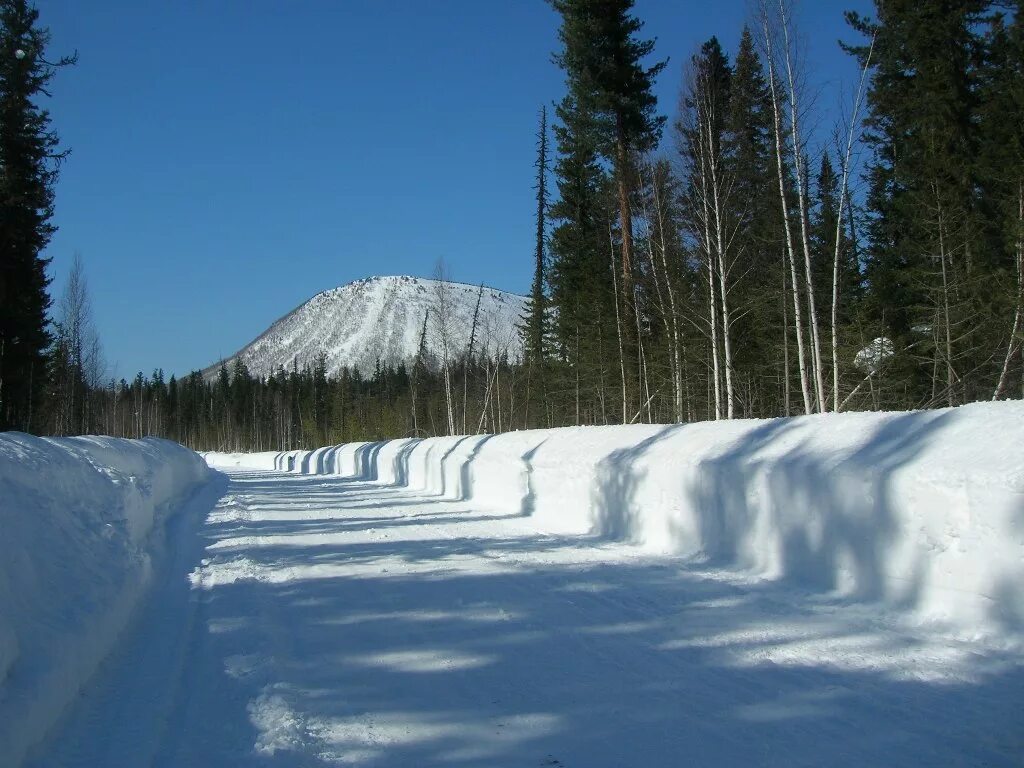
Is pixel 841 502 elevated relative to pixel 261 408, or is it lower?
lower

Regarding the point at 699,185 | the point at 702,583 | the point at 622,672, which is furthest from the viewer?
the point at 699,185

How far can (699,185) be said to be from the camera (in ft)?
57.4

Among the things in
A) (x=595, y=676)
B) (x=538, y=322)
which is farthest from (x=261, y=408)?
(x=595, y=676)

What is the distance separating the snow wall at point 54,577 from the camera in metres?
3.63

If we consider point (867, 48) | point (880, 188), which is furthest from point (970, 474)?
point (880, 188)

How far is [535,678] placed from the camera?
14.6 ft

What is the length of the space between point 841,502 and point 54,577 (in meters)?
6.37

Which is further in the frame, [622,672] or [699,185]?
[699,185]

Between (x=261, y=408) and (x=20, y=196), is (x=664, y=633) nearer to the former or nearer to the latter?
(x=20, y=196)

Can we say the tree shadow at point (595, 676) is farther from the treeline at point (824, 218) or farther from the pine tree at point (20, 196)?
the pine tree at point (20, 196)

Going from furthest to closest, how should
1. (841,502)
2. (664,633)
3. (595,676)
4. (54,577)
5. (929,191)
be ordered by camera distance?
(929,191)
(841,502)
(664,633)
(54,577)
(595,676)

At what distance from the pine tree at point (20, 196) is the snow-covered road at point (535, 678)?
22.9 m

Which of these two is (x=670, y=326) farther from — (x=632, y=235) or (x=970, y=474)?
(x=970, y=474)

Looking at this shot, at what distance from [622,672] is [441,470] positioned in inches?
640
